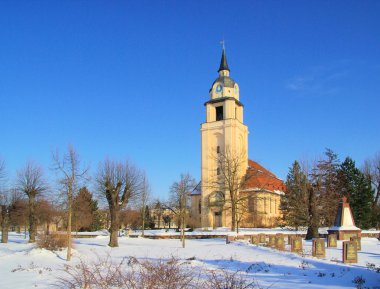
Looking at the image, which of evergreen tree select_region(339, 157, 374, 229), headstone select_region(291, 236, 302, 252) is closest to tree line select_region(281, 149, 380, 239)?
evergreen tree select_region(339, 157, 374, 229)

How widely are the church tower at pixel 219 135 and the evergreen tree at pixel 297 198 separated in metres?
11.1

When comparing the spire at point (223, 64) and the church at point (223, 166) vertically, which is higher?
the spire at point (223, 64)

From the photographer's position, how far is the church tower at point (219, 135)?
5731 cm

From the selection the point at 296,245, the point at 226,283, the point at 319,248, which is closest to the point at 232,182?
the point at 296,245

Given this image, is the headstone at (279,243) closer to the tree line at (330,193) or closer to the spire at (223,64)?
the tree line at (330,193)

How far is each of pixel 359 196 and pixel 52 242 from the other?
35.7 metres

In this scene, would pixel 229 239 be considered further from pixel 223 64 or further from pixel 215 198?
pixel 223 64

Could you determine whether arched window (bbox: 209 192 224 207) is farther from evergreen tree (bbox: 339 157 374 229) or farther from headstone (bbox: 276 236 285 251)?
headstone (bbox: 276 236 285 251)

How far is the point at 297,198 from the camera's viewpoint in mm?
39938

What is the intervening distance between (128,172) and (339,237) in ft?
65.5

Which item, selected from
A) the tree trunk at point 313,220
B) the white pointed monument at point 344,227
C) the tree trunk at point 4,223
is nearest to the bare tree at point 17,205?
the tree trunk at point 4,223

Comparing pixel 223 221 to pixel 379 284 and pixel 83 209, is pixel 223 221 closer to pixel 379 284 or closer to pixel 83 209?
pixel 83 209

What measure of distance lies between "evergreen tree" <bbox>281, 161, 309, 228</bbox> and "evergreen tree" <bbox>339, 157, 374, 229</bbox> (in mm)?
6831

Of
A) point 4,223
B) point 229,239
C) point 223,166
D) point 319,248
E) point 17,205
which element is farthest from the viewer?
point 223,166
